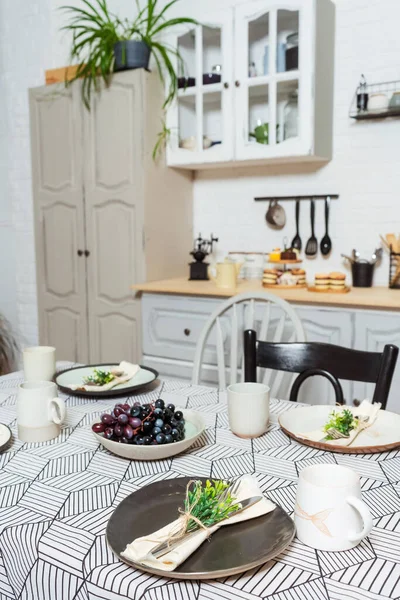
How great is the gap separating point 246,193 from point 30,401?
2267mm

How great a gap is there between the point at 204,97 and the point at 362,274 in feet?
3.98

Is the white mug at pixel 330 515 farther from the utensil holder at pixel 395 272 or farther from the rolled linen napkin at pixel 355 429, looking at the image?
the utensil holder at pixel 395 272

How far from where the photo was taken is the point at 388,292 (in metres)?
2.52

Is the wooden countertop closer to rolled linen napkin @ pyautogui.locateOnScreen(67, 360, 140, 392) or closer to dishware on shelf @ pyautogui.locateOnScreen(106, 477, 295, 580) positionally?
rolled linen napkin @ pyautogui.locateOnScreen(67, 360, 140, 392)

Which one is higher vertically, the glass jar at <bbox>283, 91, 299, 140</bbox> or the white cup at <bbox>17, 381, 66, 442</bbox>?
the glass jar at <bbox>283, 91, 299, 140</bbox>

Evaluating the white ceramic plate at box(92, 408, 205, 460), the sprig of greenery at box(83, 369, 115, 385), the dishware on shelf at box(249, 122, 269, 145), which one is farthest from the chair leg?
the dishware on shelf at box(249, 122, 269, 145)

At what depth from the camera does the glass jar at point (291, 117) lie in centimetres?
260

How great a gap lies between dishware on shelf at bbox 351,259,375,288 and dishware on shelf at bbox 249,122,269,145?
74cm

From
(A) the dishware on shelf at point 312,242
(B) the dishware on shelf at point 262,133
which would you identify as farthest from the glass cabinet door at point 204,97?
(A) the dishware on shelf at point 312,242

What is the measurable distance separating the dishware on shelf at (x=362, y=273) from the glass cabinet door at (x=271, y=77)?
0.62 m

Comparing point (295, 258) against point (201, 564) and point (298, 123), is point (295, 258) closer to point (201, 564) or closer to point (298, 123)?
point (298, 123)

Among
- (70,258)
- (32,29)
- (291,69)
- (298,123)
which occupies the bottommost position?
(70,258)

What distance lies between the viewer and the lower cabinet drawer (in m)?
2.69

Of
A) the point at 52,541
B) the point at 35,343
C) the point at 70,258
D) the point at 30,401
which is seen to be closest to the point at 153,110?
the point at 70,258
